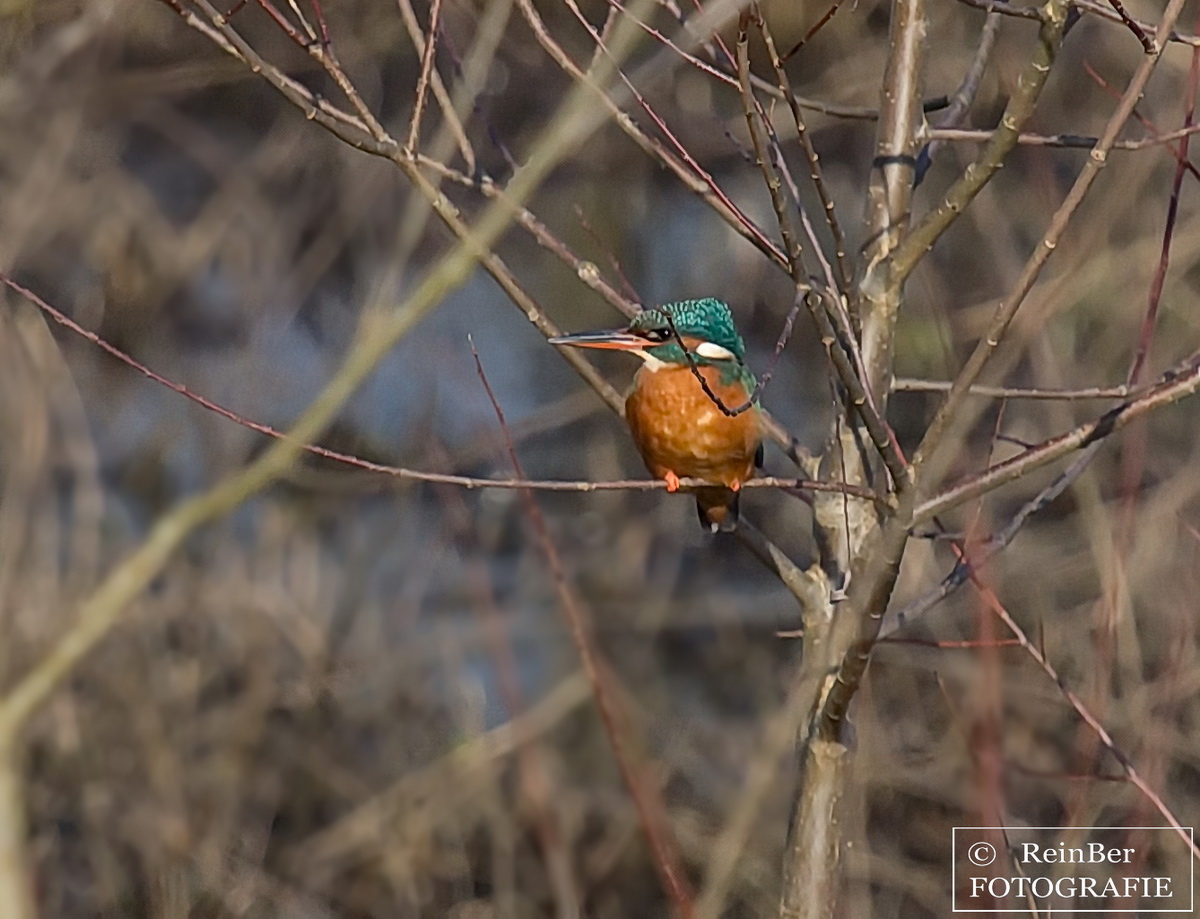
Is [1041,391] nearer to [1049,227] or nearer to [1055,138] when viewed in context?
[1055,138]

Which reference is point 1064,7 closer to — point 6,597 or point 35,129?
point 6,597

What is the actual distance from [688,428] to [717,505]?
211mm

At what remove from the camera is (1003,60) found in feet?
16.3

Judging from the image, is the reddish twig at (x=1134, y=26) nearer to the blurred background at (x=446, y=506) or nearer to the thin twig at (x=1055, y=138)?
the thin twig at (x=1055, y=138)

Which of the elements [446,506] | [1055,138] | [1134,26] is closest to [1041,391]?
[1055,138]

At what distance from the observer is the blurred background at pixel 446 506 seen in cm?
491

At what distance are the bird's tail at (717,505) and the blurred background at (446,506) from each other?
2.02m

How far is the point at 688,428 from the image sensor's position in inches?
102

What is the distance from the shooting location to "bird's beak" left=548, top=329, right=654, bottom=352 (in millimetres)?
2455

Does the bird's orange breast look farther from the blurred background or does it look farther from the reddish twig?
the blurred background

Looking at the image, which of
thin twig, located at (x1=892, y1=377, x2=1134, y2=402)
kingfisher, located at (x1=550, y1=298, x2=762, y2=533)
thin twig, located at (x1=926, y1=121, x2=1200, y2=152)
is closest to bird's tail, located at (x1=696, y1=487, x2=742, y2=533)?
kingfisher, located at (x1=550, y1=298, x2=762, y2=533)

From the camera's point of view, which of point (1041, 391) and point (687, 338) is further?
point (687, 338)

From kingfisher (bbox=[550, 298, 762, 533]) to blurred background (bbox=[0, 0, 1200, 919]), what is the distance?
205 cm

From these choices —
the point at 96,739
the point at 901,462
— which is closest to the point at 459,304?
the point at 96,739
